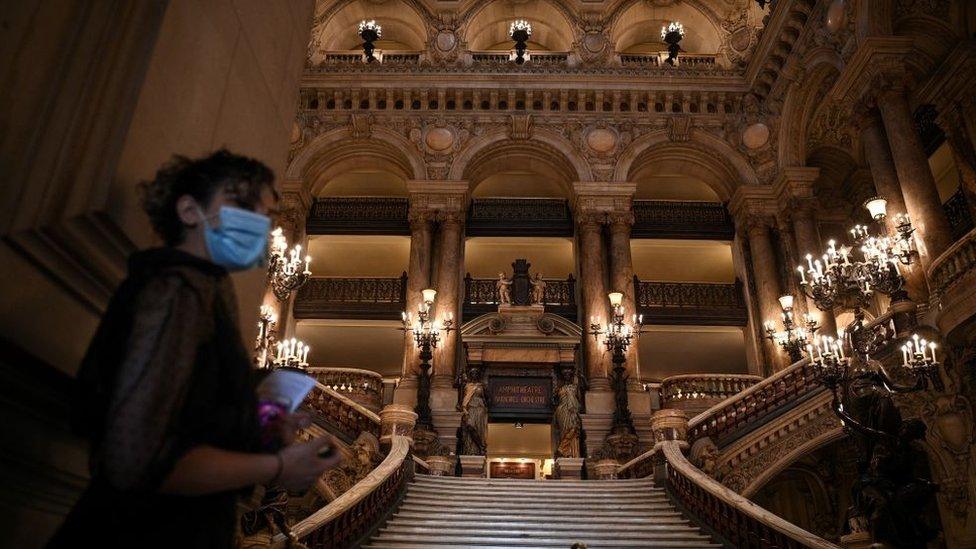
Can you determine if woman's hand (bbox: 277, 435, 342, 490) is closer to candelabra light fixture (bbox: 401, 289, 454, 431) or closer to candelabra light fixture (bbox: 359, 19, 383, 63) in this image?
candelabra light fixture (bbox: 401, 289, 454, 431)

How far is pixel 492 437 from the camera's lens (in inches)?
744

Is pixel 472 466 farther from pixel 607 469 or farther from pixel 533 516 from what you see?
pixel 533 516

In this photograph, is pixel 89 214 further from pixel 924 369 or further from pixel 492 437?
pixel 492 437

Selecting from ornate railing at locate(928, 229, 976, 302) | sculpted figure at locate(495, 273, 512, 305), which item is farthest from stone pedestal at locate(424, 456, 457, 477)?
ornate railing at locate(928, 229, 976, 302)

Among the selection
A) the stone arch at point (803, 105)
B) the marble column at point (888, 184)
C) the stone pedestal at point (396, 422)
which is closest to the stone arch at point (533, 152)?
the stone arch at point (803, 105)

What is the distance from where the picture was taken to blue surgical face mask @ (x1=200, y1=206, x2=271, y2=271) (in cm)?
129

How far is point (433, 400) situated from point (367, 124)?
8.69 meters

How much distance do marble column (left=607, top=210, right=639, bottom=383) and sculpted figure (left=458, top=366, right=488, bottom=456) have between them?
14.3 feet

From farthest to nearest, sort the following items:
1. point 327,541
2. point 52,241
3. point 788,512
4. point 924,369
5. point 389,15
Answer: point 389,15
point 788,512
point 924,369
point 327,541
point 52,241

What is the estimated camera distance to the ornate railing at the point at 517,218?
19062 mm

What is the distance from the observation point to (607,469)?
40.9ft

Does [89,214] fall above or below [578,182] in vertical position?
below

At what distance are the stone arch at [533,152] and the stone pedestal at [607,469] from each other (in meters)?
8.62

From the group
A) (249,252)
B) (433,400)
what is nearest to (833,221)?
(433,400)
